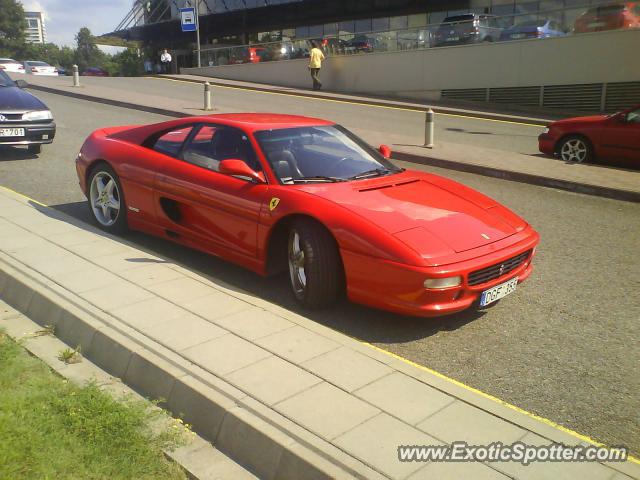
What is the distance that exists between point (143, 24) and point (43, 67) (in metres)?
15.4

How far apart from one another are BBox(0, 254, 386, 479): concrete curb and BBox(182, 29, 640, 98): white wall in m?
19.6

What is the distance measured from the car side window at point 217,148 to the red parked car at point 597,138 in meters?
8.12

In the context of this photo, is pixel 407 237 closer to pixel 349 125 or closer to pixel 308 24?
pixel 349 125

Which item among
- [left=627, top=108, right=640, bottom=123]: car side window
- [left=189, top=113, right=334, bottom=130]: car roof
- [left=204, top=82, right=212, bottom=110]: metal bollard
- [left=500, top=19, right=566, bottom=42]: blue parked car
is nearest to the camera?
[left=189, top=113, right=334, bottom=130]: car roof

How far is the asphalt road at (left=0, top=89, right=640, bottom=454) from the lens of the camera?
11.6 ft

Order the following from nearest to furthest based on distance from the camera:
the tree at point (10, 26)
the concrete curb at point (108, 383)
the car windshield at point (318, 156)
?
1. the concrete curb at point (108, 383)
2. the car windshield at point (318, 156)
3. the tree at point (10, 26)

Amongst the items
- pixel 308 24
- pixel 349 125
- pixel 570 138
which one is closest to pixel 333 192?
pixel 570 138

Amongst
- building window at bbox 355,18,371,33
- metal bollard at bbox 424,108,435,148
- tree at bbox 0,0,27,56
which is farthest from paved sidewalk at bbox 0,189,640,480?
tree at bbox 0,0,27,56

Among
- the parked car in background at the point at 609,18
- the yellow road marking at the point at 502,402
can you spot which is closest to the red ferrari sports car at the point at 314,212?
the yellow road marking at the point at 502,402

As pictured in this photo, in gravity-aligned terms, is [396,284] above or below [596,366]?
above

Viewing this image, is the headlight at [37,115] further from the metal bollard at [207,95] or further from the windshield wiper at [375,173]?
the metal bollard at [207,95]

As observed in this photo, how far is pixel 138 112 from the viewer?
1764cm

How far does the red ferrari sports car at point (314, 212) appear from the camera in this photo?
416 cm

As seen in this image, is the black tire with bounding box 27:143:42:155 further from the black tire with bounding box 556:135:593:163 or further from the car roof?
the black tire with bounding box 556:135:593:163
